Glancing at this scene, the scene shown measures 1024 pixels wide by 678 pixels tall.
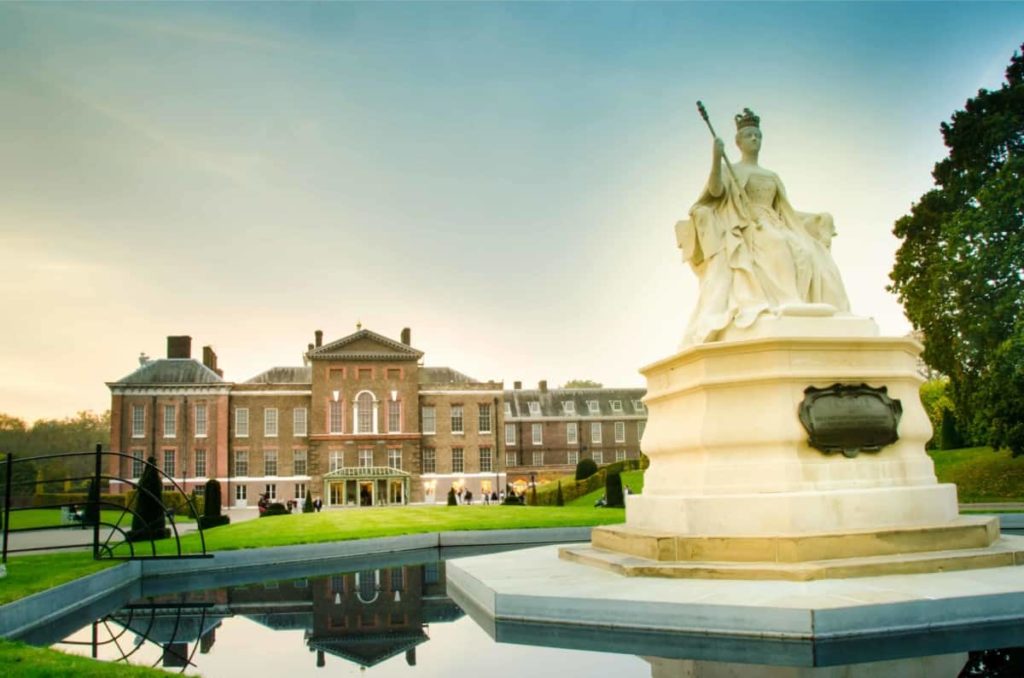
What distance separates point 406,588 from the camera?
1020 centimetres

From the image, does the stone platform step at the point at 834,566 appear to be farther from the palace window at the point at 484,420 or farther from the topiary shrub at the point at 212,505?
the palace window at the point at 484,420

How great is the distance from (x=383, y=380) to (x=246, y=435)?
1133 centimetres

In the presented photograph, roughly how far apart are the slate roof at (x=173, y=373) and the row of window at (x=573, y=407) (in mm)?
27971

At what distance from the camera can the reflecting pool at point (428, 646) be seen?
516cm

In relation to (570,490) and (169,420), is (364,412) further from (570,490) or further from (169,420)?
(570,490)

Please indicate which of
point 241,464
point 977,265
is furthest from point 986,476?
point 241,464

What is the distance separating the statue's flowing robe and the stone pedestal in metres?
0.49

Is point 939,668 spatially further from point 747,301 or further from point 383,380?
point 383,380

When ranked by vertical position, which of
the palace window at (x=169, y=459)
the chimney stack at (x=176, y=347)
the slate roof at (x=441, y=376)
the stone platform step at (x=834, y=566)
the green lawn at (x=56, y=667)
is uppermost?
the chimney stack at (x=176, y=347)

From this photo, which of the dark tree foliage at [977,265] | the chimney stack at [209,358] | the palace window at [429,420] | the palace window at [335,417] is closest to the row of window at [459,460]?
the palace window at [429,420]

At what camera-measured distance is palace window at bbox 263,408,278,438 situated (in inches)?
2510

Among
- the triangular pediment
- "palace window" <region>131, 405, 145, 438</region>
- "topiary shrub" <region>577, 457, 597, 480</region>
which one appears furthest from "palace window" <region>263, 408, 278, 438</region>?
"topiary shrub" <region>577, 457, 597, 480</region>

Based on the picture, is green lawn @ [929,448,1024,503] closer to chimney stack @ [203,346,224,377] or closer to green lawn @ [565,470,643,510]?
green lawn @ [565,470,643,510]

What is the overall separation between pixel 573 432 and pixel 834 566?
71269 mm
